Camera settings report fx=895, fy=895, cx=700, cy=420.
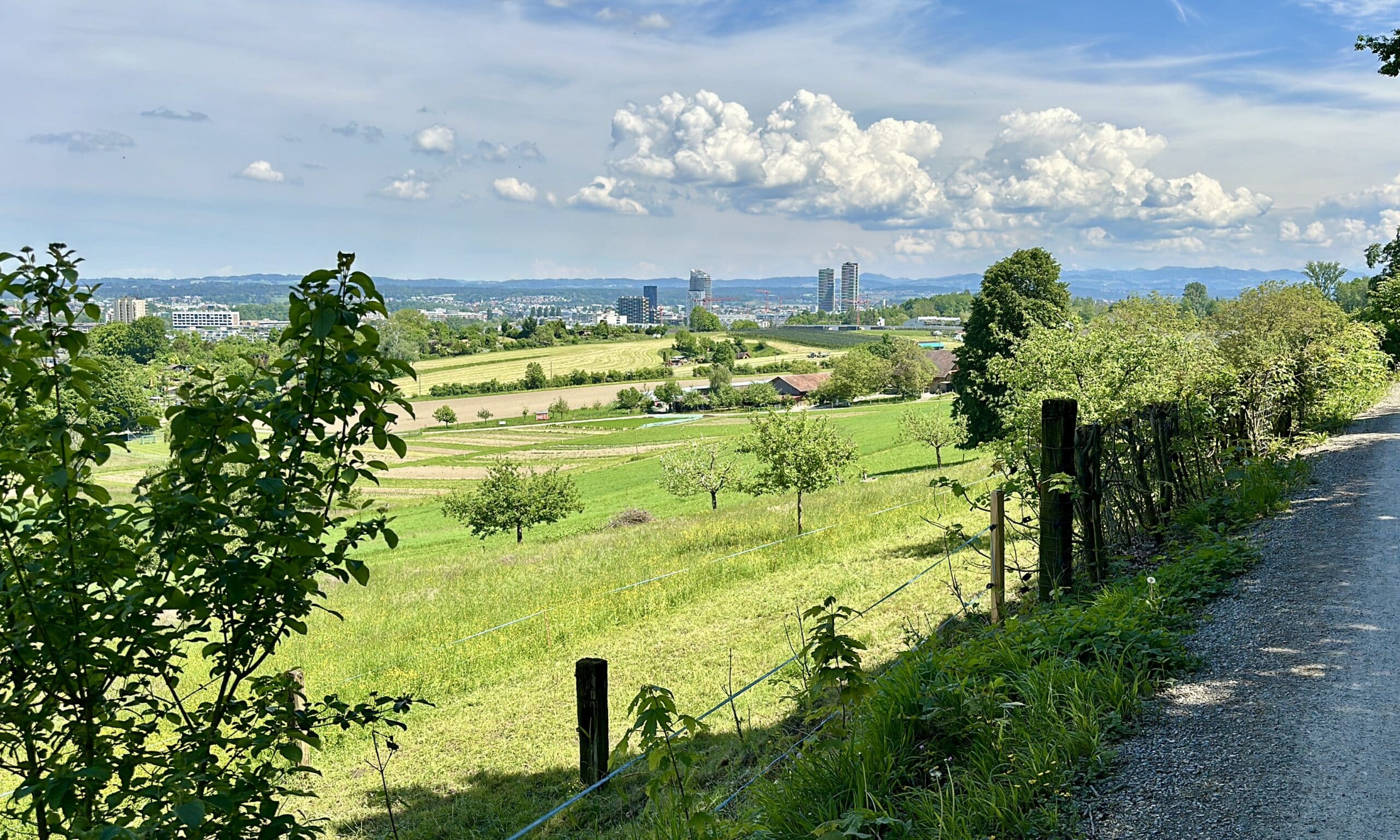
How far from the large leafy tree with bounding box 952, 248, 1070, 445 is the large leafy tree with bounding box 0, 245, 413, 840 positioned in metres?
34.9

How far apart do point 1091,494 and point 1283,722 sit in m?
2.66

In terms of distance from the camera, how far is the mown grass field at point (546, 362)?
13138 cm

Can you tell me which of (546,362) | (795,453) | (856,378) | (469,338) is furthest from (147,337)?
(795,453)

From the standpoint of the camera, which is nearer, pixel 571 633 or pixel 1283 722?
pixel 1283 722

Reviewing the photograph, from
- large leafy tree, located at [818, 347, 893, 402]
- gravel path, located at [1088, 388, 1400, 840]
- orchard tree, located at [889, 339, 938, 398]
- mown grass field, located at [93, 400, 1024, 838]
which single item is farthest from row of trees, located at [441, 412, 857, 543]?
orchard tree, located at [889, 339, 938, 398]

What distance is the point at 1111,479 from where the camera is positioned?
866cm

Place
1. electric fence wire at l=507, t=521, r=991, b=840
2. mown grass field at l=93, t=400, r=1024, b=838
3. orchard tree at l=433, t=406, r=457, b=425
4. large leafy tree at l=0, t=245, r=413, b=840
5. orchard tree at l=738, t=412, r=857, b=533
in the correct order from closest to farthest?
large leafy tree at l=0, t=245, r=413, b=840, electric fence wire at l=507, t=521, r=991, b=840, mown grass field at l=93, t=400, r=1024, b=838, orchard tree at l=738, t=412, r=857, b=533, orchard tree at l=433, t=406, r=457, b=425

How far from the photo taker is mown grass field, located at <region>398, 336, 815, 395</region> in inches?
5172

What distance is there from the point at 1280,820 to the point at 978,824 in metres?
1.30

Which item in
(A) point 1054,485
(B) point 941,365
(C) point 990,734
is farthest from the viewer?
(B) point 941,365

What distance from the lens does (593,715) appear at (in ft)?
24.1

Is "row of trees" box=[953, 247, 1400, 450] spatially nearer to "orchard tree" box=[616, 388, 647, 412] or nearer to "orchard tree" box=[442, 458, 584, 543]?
"orchard tree" box=[442, 458, 584, 543]

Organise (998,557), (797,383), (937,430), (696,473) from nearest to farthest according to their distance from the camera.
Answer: (998,557) < (696,473) < (937,430) < (797,383)

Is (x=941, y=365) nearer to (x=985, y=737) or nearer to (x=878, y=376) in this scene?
(x=878, y=376)
